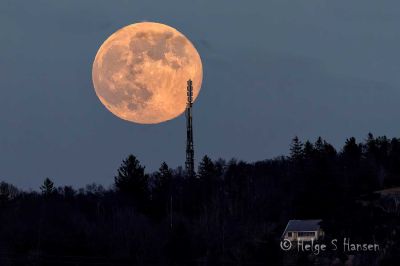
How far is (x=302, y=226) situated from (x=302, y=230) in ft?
Result: 4.78

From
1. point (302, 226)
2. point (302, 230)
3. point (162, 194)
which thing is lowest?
point (302, 230)

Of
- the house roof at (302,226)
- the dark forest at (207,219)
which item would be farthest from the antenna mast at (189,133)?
the house roof at (302,226)

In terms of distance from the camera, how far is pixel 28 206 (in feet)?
273

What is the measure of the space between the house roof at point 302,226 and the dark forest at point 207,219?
4.40 ft

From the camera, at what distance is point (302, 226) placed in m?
68.8

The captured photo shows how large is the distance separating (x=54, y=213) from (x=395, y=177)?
40281 millimetres

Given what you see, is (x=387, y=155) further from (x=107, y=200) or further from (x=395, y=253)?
(x=395, y=253)

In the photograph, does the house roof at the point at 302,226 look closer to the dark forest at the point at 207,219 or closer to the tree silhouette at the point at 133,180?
the dark forest at the point at 207,219

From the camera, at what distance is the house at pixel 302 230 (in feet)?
216

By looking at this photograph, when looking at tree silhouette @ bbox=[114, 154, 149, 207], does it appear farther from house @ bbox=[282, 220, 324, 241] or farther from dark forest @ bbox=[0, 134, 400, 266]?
house @ bbox=[282, 220, 324, 241]

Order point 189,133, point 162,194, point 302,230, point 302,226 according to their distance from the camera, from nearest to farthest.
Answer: point 302,230 → point 302,226 → point 189,133 → point 162,194

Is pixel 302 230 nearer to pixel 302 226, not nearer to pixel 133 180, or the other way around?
pixel 302 226

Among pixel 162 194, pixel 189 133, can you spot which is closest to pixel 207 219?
pixel 189 133

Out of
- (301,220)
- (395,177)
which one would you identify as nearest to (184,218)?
(301,220)
